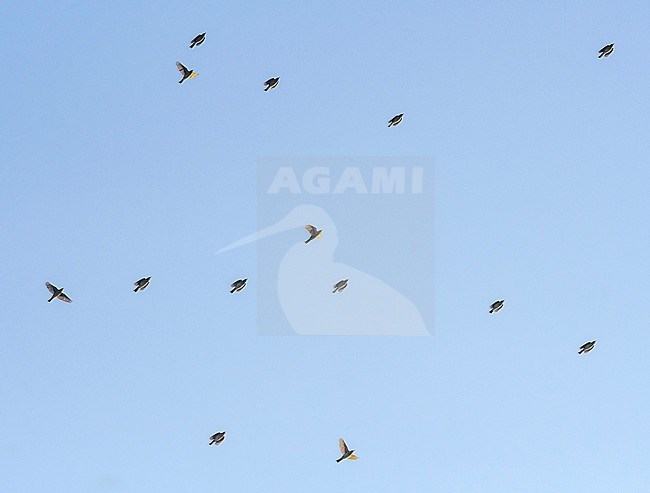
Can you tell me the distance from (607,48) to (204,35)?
13003mm

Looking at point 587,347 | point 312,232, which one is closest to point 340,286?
point 312,232

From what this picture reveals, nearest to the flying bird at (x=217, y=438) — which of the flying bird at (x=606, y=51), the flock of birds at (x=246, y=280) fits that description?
the flock of birds at (x=246, y=280)

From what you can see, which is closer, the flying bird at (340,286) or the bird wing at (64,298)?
the bird wing at (64,298)

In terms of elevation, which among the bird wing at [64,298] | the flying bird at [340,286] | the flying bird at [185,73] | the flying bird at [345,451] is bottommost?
the flying bird at [345,451]

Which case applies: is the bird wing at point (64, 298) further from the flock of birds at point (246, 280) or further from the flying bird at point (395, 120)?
the flying bird at point (395, 120)

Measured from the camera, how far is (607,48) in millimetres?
34594

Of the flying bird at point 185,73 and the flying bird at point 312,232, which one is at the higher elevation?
the flying bird at point 185,73

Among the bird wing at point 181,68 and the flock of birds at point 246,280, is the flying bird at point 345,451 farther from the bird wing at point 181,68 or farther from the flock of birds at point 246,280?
the bird wing at point 181,68

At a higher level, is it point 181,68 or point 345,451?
point 181,68

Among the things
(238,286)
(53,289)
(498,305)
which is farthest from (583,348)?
(53,289)

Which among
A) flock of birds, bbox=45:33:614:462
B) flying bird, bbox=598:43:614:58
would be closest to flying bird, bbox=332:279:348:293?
flock of birds, bbox=45:33:614:462

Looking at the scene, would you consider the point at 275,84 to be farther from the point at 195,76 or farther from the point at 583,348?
the point at 583,348

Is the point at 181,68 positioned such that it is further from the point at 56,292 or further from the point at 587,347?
the point at 587,347

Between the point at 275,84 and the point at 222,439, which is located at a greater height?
the point at 275,84
